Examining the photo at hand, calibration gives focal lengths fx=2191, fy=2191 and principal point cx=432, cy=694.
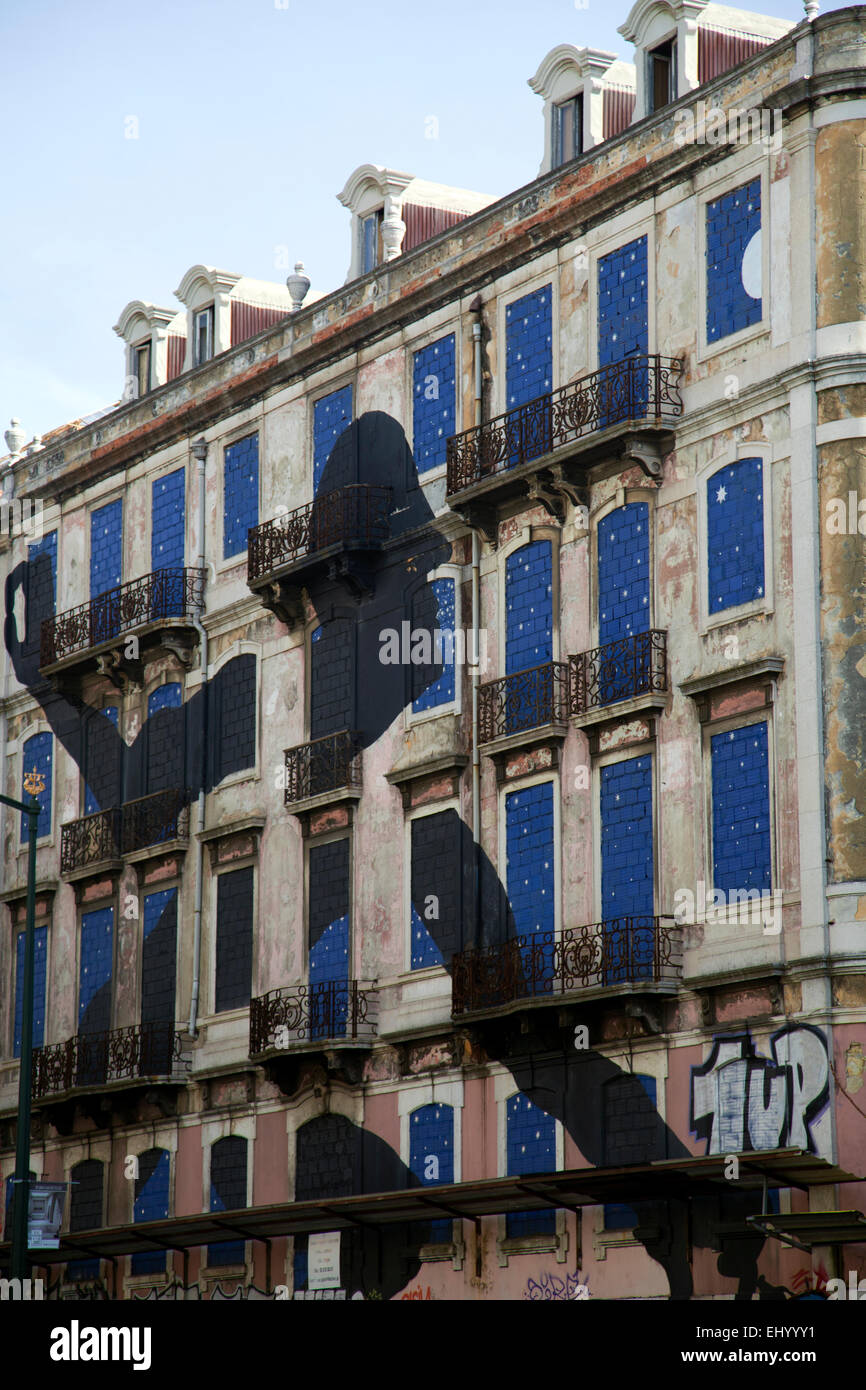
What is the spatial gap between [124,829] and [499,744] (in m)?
11.9

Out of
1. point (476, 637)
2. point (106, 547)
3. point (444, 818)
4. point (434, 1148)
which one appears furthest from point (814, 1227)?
point (106, 547)

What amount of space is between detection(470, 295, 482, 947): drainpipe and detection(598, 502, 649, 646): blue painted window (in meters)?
2.93

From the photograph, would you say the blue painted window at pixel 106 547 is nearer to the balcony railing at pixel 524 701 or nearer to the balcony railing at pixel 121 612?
the balcony railing at pixel 121 612

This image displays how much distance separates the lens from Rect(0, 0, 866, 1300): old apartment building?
29297mm

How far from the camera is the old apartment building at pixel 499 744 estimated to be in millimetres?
29297

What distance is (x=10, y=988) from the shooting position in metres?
46.6

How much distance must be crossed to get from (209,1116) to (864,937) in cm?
1602

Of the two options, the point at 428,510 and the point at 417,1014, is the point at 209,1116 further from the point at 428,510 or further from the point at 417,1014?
the point at 428,510

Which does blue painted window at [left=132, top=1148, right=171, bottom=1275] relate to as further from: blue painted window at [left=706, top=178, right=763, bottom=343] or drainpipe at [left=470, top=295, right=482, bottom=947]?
blue painted window at [left=706, top=178, right=763, bottom=343]

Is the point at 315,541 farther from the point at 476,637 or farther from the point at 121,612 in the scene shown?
the point at 121,612

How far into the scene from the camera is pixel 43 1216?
32625 mm

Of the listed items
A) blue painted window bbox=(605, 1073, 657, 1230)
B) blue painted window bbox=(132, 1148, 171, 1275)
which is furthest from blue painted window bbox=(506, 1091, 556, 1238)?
blue painted window bbox=(132, 1148, 171, 1275)
